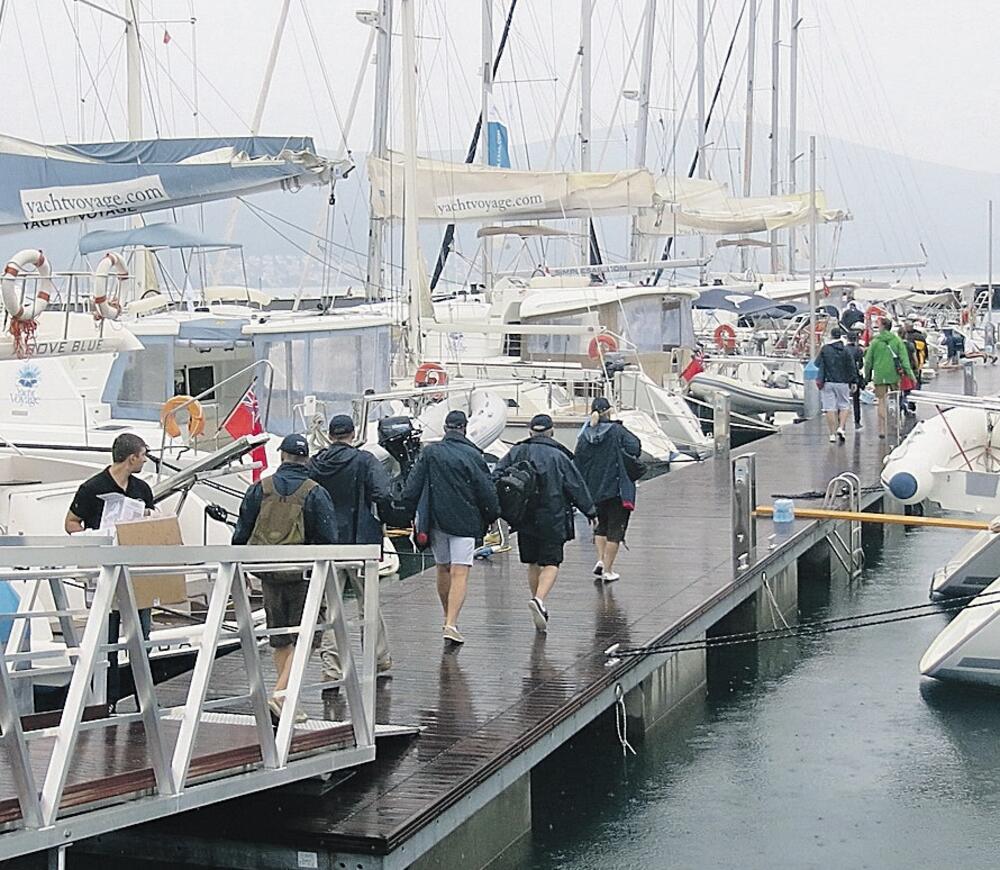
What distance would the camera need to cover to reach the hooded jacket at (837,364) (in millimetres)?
21688

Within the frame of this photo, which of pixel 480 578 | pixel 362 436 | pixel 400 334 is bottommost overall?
pixel 480 578

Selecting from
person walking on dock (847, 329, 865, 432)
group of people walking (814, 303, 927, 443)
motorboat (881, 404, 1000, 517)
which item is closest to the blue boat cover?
group of people walking (814, 303, 927, 443)

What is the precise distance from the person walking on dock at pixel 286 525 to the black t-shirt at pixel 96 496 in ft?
2.46

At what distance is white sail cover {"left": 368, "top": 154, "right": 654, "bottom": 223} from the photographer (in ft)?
92.8

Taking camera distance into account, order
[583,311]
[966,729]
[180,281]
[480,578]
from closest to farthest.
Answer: [966,729] → [480,578] → [180,281] → [583,311]

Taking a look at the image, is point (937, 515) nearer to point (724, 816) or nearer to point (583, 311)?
point (583, 311)

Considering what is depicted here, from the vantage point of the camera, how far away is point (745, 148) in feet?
180

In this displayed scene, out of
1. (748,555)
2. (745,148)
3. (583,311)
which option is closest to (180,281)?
(583,311)

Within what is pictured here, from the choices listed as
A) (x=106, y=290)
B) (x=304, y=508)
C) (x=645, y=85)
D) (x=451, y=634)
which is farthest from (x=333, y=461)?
(x=645, y=85)

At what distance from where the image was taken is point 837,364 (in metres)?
21.8

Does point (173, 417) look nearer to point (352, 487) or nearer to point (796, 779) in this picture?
point (352, 487)

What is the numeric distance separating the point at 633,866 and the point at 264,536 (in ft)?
9.89

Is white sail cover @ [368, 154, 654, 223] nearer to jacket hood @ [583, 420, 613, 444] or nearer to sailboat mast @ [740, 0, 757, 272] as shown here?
jacket hood @ [583, 420, 613, 444]

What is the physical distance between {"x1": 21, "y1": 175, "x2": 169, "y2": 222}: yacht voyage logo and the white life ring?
12.5 feet
